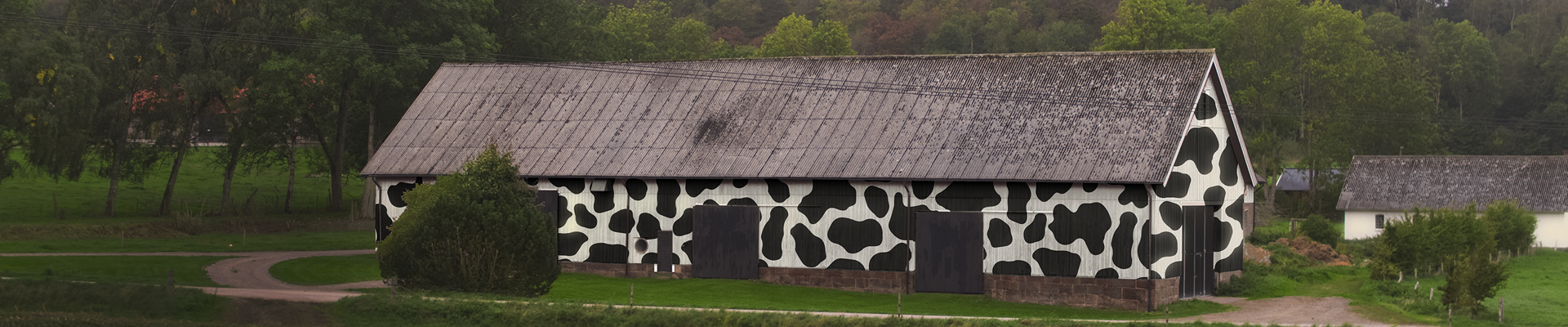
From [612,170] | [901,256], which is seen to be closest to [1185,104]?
[901,256]

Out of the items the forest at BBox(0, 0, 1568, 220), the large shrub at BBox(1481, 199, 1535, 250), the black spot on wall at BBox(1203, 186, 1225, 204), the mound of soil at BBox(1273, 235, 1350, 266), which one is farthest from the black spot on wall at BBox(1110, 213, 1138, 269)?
the forest at BBox(0, 0, 1568, 220)

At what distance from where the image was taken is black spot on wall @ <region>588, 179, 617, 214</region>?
3741 cm

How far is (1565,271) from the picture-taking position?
47.8 metres

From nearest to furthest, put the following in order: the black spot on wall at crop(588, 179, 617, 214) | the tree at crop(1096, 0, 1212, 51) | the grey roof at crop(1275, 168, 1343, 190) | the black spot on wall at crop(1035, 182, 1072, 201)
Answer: the black spot on wall at crop(1035, 182, 1072, 201), the black spot on wall at crop(588, 179, 617, 214), the tree at crop(1096, 0, 1212, 51), the grey roof at crop(1275, 168, 1343, 190)

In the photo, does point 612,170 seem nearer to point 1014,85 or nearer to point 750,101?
point 750,101

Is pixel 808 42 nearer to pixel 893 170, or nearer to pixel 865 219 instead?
pixel 865 219

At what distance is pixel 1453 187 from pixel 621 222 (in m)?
49.1

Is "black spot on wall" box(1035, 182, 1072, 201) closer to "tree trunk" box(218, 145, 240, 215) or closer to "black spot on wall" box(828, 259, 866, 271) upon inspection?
"black spot on wall" box(828, 259, 866, 271)

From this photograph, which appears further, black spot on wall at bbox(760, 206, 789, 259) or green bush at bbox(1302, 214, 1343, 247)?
green bush at bbox(1302, 214, 1343, 247)

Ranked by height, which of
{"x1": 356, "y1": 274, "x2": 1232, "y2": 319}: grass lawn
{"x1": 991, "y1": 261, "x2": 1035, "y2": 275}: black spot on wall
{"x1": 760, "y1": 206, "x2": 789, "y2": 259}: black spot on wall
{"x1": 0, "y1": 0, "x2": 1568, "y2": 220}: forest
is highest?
{"x1": 0, "y1": 0, "x2": 1568, "y2": 220}: forest

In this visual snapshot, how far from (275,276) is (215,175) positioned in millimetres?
A: 39669

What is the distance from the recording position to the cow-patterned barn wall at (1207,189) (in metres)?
32.1

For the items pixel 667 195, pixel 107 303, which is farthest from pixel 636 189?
pixel 107 303

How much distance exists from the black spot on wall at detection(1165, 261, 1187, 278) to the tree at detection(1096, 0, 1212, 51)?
60777 mm
